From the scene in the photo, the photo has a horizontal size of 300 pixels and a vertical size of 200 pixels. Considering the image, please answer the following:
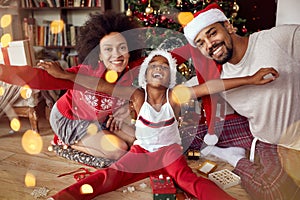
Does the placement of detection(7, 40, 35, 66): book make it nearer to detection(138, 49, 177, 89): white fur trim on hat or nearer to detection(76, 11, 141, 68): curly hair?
detection(76, 11, 141, 68): curly hair

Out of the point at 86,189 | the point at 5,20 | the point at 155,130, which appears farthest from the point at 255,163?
the point at 5,20

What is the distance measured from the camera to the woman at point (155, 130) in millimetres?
1151

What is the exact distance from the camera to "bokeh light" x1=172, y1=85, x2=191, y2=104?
1.26 m

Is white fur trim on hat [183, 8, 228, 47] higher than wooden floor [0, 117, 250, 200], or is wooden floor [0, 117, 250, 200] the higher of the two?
white fur trim on hat [183, 8, 228, 47]

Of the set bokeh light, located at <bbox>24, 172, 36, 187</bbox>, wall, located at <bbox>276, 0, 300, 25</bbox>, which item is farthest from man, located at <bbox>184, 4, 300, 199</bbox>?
bokeh light, located at <bbox>24, 172, 36, 187</bbox>

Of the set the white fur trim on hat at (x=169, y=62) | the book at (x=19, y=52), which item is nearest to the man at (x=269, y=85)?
the white fur trim on hat at (x=169, y=62)

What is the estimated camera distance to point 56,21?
305 cm

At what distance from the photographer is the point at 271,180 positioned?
1142mm

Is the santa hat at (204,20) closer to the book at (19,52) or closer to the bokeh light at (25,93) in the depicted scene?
the bokeh light at (25,93)

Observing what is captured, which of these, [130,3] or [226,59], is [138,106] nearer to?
[226,59]

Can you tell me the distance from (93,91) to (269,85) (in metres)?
0.72

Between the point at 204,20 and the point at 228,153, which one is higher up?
the point at 204,20

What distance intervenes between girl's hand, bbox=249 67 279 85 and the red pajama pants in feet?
1.42

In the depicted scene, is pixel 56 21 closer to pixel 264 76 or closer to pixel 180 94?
pixel 180 94
